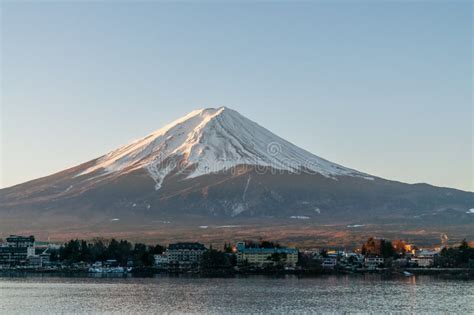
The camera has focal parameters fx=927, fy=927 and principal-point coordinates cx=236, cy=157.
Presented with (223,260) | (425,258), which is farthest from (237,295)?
(425,258)

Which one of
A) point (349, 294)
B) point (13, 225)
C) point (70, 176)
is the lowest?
point (349, 294)

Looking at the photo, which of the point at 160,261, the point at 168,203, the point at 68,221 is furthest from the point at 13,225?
the point at 160,261

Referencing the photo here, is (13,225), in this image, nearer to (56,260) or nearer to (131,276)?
(56,260)

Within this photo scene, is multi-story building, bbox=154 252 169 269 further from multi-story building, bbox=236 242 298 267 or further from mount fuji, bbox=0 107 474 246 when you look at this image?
mount fuji, bbox=0 107 474 246

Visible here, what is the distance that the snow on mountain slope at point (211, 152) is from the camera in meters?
114

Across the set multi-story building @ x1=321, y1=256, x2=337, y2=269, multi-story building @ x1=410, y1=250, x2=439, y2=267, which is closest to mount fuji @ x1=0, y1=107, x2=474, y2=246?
multi-story building @ x1=410, y1=250, x2=439, y2=267

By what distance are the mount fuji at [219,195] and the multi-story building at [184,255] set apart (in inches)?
848

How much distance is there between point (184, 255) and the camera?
6325 cm

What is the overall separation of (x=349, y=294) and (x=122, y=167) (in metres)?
79.9

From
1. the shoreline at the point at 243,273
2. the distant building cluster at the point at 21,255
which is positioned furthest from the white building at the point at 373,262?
the distant building cluster at the point at 21,255

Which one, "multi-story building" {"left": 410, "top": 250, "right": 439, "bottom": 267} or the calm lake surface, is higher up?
"multi-story building" {"left": 410, "top": 250, "right": 439, "bottom": 267}

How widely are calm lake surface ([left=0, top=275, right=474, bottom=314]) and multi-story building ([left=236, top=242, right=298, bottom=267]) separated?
28.5 feet

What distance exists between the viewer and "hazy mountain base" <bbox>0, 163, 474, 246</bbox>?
3661 inches

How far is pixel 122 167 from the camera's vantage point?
116688 mm
